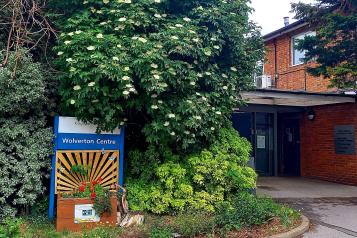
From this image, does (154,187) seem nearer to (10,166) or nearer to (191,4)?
(10,166)

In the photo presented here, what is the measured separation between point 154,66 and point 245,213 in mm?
2964

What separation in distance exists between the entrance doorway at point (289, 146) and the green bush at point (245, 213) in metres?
8.13

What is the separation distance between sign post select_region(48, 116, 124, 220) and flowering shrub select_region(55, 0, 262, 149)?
247 mm

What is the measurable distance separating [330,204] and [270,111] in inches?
228

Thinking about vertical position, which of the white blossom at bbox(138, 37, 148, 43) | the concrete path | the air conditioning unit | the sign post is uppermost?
the air conditioning unit

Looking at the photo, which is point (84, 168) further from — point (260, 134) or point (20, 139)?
point (260, 134)

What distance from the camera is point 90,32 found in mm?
6543

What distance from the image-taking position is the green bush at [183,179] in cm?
722

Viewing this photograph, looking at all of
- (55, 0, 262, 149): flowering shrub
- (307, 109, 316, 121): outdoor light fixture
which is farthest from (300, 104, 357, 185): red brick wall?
(55, 0, 262, 149): flowering shrub

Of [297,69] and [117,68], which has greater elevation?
[297,69]

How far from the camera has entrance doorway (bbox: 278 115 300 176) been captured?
15391 millimetres

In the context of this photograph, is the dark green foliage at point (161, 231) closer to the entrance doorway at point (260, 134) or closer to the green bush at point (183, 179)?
the green bush at point (183, 179)

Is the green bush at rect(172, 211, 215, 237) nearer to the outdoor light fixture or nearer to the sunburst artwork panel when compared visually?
the sunburst artwork panel

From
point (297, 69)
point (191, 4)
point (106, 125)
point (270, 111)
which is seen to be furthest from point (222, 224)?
point (297, 69)
